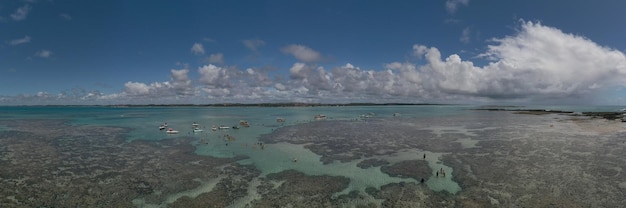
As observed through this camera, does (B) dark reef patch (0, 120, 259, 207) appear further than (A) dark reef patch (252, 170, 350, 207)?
Yes


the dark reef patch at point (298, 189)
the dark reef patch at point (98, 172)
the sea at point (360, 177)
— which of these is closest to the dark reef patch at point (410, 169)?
the sea at point (360, 177)

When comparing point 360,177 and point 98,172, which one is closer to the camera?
point 360,177

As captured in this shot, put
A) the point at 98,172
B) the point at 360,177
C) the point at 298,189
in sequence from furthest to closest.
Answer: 1. the point at 98,172
2. the point at 360,177
3. the point at 298,189

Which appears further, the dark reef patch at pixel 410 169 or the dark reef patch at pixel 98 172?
the dark reef patch at pixel 410 169

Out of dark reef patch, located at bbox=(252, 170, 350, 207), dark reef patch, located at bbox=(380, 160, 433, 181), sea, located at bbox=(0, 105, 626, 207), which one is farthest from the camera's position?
dark reef patch, located at bbox=(380, 160, 433, 181)

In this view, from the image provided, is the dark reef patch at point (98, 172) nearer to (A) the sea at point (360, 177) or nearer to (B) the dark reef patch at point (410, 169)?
(A) the sea at point (360, 177)

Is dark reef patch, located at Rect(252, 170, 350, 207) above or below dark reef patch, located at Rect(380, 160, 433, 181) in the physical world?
below

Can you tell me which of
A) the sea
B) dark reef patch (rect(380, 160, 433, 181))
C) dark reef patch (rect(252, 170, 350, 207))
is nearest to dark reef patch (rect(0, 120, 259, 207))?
the sea

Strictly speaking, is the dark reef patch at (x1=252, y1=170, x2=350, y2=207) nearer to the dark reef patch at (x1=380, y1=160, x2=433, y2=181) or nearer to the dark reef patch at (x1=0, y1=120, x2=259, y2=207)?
the dark reef patch at (x1=0, y1=120, x2=259, y2=207)

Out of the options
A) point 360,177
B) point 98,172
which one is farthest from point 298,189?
point 98,172

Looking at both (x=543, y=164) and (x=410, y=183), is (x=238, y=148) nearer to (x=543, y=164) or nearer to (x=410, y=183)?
(x=410, y=183)

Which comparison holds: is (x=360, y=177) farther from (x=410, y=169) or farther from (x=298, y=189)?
(x=298, y=189)
